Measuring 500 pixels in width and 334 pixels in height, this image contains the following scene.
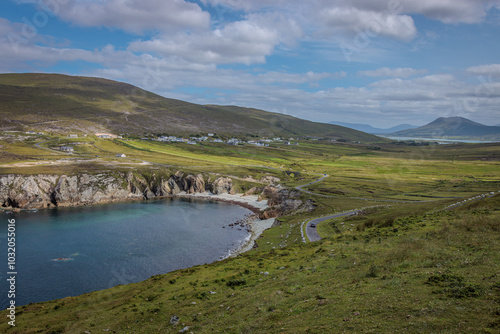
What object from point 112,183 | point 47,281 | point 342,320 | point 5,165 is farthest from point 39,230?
point 342,320

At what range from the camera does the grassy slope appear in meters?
14.9

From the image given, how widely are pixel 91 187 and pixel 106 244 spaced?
58828 mm

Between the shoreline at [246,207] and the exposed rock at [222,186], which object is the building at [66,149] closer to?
the shoreline at [246,207]

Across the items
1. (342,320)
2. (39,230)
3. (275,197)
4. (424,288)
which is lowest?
(39,230)

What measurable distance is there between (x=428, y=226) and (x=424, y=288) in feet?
76.1

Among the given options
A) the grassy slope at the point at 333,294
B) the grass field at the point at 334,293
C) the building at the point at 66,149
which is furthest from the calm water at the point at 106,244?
the building at the point at 66,149

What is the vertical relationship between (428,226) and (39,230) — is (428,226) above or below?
above

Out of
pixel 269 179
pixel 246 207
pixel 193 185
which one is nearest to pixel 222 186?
pixel 193 185

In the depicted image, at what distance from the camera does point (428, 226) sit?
37.2 metres

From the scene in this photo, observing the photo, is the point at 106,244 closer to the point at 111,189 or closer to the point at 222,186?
the point at 111,189

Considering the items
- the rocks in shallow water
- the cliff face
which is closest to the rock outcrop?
the cliff face

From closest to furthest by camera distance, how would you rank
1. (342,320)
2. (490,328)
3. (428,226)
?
1. (490,328)
2. (342,320)
3. (428,226)

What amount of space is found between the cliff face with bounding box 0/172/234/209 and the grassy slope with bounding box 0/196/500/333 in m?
89.9

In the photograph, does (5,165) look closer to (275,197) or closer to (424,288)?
(275,197)
